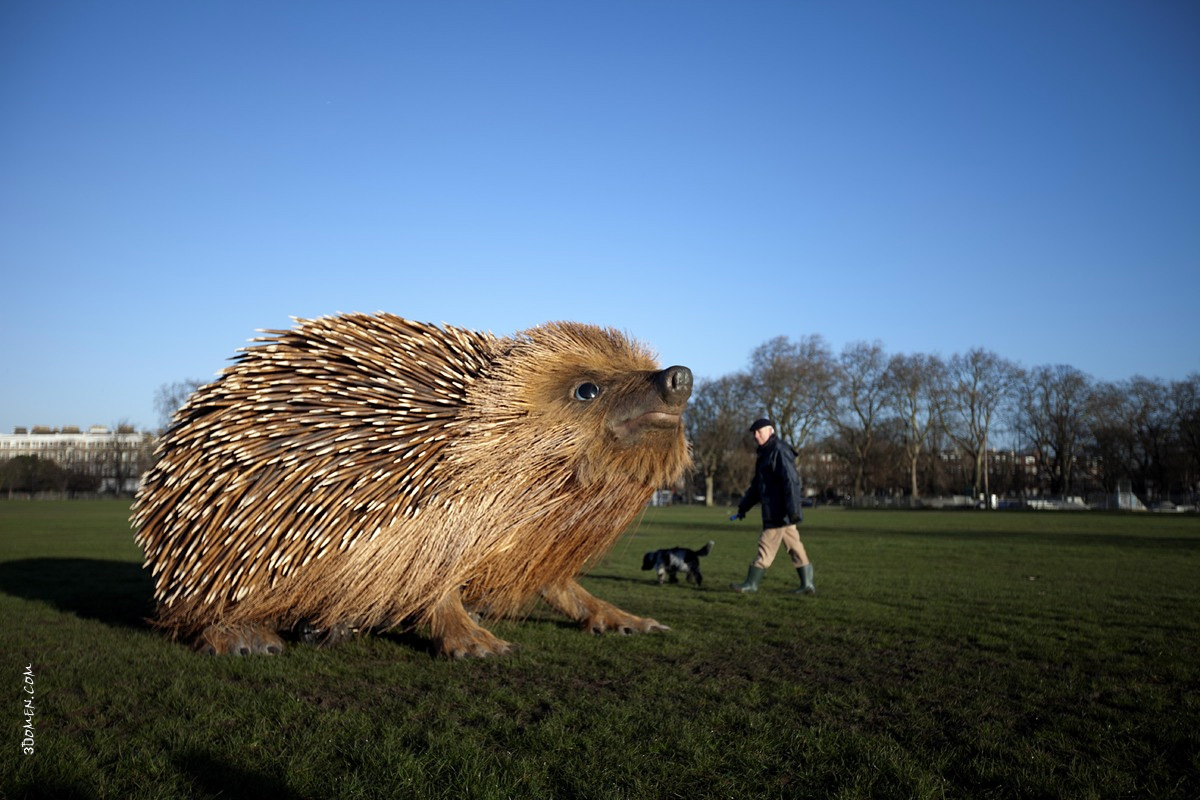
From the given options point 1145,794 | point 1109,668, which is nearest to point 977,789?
point 1145,794

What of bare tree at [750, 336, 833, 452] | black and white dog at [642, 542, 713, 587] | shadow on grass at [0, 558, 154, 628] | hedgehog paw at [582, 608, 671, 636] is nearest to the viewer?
hedgehog paw at [582, 608, 671, 636]

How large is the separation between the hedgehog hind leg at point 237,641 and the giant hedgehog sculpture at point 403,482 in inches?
0.6

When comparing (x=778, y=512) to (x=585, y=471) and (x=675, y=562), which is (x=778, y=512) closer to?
(x=675, y=562)

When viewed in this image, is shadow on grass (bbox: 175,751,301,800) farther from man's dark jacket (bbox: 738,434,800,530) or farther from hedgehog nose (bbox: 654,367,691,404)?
man's dark jacket (bbox: 738,434,800,530)

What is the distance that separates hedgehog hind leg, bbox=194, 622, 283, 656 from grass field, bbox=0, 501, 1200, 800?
0.18m

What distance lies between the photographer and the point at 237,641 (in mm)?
6473

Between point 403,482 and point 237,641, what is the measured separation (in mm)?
1987

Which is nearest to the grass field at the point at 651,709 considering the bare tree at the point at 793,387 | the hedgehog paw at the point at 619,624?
the hedgehog paw at the point at 619,624

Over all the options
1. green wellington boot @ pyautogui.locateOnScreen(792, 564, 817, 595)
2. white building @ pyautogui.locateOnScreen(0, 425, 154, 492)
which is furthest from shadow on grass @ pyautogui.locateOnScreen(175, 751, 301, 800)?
white building @ pyautogui.locateOnScreen(0, 425, 154, 492)

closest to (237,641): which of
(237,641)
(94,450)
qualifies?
(237,641)

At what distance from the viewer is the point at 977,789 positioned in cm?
358

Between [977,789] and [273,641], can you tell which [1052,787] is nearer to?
[977,789]

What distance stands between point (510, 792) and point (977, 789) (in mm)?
2026

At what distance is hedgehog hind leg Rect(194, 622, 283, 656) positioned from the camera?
6449 millimetres
